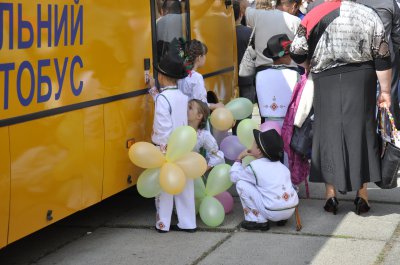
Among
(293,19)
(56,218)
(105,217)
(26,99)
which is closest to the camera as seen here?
(26,99)

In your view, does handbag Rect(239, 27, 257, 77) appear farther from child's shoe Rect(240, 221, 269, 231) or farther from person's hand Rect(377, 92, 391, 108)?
child's shoe Rect(240, 221, 269, 231)

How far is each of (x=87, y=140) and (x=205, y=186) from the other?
1.37 metres

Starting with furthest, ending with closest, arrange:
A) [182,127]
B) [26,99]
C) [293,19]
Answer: [293,19], [182,127], [26,99]

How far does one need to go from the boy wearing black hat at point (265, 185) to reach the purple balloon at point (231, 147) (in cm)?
103

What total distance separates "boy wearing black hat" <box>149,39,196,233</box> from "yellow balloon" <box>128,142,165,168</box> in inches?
11.2

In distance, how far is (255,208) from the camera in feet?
21.1

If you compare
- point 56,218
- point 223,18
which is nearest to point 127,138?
point 56,218

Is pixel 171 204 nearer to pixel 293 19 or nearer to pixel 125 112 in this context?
pixel 125 112

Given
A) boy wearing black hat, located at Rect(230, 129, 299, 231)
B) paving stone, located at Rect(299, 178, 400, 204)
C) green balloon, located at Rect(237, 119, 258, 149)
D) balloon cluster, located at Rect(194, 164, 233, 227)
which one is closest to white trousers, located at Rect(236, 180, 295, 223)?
boy wearing black hat, located at Rect(230, 129, 299, 231)

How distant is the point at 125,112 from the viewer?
20.7ft

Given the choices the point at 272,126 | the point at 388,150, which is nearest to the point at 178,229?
the point at 272,126

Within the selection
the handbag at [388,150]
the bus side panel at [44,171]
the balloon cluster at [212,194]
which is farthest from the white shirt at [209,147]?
the bus side panel at [44,171]

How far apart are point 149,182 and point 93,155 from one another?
1.86ft

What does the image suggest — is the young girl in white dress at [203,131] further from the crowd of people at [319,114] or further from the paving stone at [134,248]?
the paving stone at [134,248]
